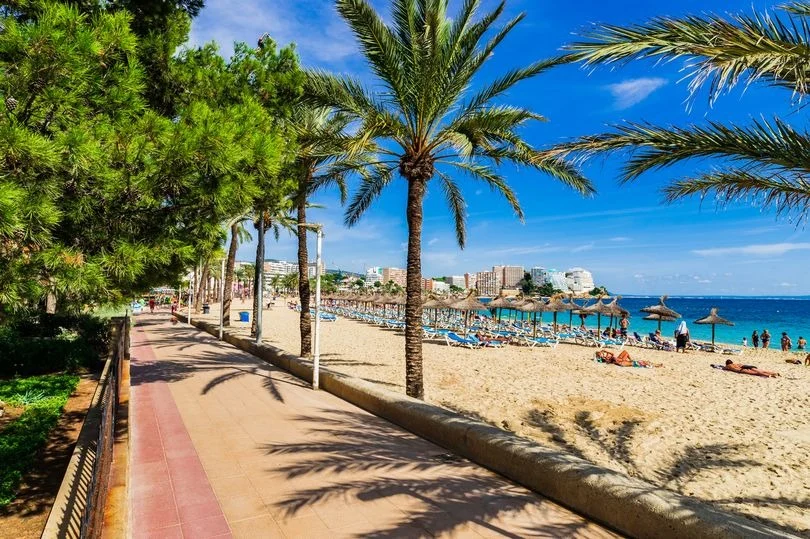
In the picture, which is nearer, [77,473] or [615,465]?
[77,473]

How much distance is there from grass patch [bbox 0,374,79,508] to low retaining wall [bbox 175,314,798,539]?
459cm

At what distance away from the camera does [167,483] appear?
461 centimetres

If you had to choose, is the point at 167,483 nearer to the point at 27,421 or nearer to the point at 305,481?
the point at 305,481

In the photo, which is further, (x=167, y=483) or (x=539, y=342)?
(x=539, y=342)

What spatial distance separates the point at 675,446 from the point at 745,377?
36.4 ft

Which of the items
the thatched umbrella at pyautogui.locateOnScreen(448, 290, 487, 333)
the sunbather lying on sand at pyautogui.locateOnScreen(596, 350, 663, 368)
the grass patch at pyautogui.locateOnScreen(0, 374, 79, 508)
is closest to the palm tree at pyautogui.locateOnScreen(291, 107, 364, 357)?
the grass patch at pyautogui.locateOnScreen(0, 374, 79, 508)

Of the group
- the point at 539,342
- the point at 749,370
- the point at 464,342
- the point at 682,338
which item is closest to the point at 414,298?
the point at 464,342

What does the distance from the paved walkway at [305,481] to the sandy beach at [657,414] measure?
2901mm

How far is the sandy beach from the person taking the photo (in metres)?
5.96

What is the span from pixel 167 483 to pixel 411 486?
253cm

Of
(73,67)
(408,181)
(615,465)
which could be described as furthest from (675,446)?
(73,67)

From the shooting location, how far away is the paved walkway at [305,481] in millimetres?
3752

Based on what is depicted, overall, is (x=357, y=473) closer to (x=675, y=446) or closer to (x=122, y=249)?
(x=122, y=249)

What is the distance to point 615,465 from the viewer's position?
645cm
